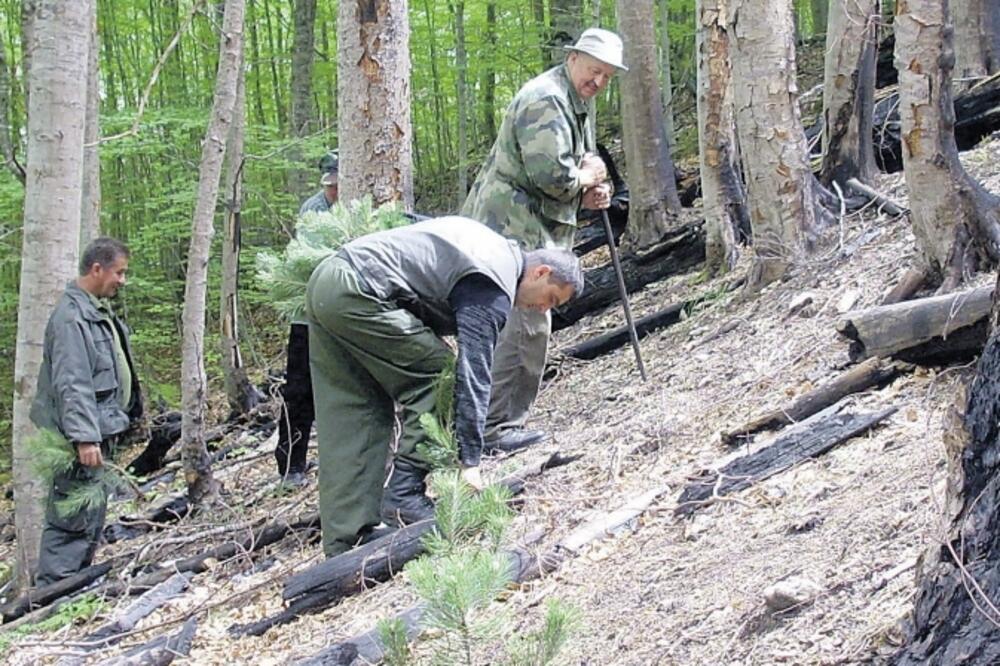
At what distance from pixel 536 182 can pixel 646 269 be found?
3.96m

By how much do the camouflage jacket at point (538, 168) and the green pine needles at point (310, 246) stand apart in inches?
38.6

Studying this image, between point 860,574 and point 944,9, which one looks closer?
point 860,574

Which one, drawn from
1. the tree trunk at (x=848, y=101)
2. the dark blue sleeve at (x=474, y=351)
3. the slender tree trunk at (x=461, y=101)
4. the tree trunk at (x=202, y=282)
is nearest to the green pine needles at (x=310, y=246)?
the dark blue sleeve at (x=474, y=351)

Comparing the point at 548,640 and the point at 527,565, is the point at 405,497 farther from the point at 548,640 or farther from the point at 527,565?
the point at 548,640

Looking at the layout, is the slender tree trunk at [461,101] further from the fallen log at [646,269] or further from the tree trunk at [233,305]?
the fallen log at [646,269]

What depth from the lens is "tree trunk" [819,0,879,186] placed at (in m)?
7.94

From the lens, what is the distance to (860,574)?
2.92 meters

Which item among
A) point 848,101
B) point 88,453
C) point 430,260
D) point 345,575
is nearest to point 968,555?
point 430,260

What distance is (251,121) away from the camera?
2423cm

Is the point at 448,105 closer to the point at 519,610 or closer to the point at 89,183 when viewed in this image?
the point at 89,183

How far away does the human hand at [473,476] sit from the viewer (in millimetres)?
4129

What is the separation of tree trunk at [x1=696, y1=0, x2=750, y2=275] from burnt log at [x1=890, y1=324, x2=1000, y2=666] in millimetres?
6451

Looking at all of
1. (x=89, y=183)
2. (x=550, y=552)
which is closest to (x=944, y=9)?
(x=550, y=552)

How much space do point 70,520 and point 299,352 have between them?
1797mm
